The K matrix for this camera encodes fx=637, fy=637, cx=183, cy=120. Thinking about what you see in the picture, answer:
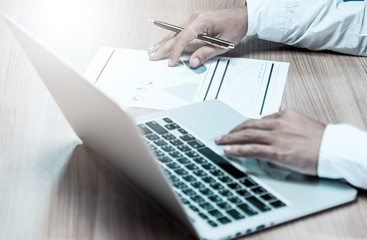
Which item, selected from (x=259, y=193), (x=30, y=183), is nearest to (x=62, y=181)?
(x=30, y=183)

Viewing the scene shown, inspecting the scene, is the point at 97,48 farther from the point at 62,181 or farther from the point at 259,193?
the point at 259,193

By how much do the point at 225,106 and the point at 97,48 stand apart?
15.2 inches

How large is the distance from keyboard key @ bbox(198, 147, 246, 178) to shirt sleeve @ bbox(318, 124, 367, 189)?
115mm

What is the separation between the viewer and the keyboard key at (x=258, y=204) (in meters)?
0.83

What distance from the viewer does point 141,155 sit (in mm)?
748

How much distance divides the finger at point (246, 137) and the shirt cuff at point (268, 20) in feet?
1.60

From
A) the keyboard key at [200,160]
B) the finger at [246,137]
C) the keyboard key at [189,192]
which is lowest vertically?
the keyboard key at [189,192]

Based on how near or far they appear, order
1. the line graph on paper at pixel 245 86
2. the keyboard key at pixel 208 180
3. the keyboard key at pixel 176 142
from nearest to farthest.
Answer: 1. the keyboard key at pixel 208 180
2. the keyboard key at pixel 176 142
3. the line graph on paper at pixel 245 86

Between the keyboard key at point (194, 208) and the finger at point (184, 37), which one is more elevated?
the finger at point (184, 37)

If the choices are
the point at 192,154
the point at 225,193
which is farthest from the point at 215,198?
the point at 192,154

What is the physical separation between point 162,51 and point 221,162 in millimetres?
461

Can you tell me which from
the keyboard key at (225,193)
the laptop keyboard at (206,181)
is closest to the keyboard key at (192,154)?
the laptop keyboard at (206,181)

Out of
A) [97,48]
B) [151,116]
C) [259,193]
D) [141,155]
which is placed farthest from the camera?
[97,48]

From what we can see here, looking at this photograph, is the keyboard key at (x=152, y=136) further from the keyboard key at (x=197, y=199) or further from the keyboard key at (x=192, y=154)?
the keyboard key at (x=197, y=199)
